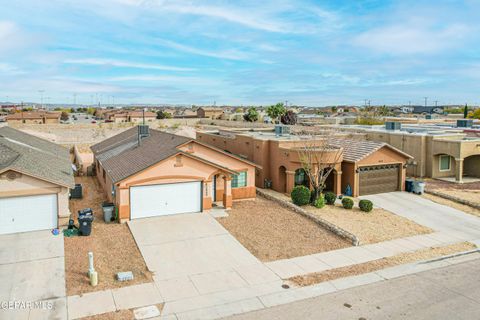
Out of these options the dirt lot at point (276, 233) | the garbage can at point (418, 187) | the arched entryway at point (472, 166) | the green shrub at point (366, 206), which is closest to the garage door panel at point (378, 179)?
the garbage can at point (418, 187)

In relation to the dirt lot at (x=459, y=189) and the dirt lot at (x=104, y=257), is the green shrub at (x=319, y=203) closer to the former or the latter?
the dirt lot at (x=459, y=189)

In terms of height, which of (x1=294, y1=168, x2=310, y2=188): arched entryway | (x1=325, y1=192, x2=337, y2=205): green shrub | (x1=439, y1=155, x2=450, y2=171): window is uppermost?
(x1=439, y1=155, x2=450, y2=171): window

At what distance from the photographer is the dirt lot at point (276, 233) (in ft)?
55.3

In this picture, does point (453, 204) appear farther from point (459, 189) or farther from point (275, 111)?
point (275, 111)

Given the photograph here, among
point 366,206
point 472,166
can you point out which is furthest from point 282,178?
point 472,166

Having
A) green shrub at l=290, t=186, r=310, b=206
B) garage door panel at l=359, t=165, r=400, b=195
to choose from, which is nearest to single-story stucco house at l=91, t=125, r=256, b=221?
green shrub at l=290, t=186, r=310, b=206

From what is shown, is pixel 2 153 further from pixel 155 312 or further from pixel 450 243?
pixel 450 243

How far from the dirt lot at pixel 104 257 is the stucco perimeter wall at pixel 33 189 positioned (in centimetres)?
166

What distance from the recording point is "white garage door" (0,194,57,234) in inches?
707

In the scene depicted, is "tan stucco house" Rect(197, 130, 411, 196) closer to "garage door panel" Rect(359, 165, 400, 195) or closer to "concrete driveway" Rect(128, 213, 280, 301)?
"garage door panel" Rect(359, 165, 400, 195)

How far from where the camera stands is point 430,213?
2289 cm

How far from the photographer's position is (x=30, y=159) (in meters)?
21.3

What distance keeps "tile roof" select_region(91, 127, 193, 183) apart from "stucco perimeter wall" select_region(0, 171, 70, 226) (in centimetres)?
257

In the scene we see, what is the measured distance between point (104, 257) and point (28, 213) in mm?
5332
